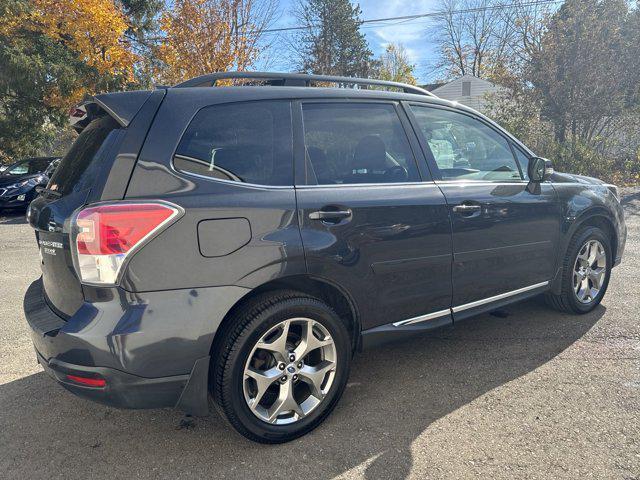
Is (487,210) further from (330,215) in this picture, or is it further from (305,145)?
(305,145)

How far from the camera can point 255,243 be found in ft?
7.77

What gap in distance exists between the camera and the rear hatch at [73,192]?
7.41ft

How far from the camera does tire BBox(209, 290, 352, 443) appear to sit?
Answer: 2.35 metres

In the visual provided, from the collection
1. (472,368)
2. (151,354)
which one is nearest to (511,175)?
(472,368)

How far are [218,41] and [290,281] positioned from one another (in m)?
13.9

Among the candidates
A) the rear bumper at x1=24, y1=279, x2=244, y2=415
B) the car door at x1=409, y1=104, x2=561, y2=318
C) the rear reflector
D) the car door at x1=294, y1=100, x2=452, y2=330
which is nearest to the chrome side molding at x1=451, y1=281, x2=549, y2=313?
the car door at x1=409, y1=104, x2=561, y2=318

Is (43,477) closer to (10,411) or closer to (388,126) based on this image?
(10,411)

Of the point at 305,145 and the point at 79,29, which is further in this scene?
the point at 79,29

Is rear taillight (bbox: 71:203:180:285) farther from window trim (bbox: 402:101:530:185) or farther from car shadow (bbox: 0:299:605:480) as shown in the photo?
window trim (bbox: 402:101:530:185)

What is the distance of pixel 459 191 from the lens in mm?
3191

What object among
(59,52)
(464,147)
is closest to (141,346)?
(464,147)

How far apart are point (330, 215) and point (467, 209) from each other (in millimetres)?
1080

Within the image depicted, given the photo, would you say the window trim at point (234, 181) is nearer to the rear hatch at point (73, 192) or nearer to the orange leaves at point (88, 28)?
the rear hatch at point (73, 192)

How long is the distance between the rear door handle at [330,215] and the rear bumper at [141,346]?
1.86 ft
